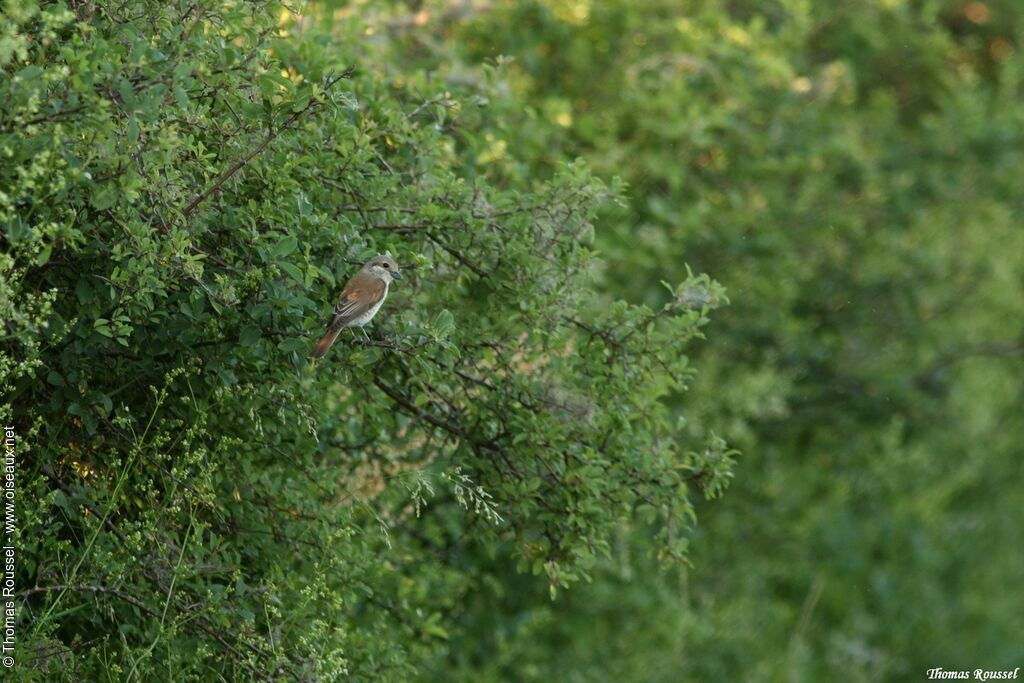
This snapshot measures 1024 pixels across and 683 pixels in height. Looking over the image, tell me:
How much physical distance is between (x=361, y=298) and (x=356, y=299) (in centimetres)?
3

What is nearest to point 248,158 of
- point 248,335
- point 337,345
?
point 248,335

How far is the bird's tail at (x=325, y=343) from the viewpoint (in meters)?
4.98

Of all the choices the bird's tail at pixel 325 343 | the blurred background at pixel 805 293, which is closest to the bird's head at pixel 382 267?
the bird's tail at pixel 325 343

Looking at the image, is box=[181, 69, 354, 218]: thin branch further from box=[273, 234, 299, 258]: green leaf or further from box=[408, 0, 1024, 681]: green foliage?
box=[408, 0, 1024, 681]: green foliage

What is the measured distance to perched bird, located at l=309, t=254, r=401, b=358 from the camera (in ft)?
16.3

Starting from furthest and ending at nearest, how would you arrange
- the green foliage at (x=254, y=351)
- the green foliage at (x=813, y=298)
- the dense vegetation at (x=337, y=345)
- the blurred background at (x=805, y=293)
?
the green foliage at (x=813, y=298), the blurred background at (x=805, y=293), the dense vegetation at (x=337, y=345), the green foliage at (x=254, y=351)

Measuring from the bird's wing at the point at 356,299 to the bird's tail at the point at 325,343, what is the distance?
16 mm

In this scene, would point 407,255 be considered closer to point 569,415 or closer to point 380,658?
point 569,415

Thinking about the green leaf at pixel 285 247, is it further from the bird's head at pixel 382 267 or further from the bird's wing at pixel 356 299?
the bird's head at pixel 382 267

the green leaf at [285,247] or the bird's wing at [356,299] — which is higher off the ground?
the green leaf at [285,247]

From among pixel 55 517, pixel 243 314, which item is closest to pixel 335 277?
pixel 243 314

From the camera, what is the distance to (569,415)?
5.65 metres

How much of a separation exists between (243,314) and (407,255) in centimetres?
66

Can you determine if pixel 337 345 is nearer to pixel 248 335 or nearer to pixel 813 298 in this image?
pixel 248 335
